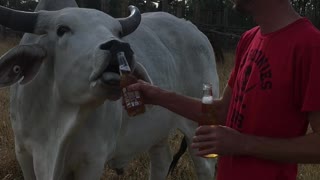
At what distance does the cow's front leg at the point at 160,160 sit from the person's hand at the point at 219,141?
3415 millimetres

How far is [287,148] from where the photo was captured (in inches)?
89.8

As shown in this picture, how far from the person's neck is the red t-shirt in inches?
1.0

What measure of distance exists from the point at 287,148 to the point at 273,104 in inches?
7.6

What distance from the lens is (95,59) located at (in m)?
3.11

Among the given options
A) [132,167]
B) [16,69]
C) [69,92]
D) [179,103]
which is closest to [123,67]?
[179,103]

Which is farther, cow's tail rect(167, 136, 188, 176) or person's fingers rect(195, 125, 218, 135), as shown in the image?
cow's tail rect(167, 136, 188, 176)

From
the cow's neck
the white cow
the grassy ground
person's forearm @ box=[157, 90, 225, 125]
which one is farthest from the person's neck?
the grassy ground

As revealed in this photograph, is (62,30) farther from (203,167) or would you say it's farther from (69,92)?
(203,167)

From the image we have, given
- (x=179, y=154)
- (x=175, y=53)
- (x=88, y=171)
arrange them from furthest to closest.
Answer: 1. (x=179, y=154)
2. (x=175, y=53)
3. (x=88, y=171)

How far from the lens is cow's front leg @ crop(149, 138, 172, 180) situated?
226 inches

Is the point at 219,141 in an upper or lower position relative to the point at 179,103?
upper

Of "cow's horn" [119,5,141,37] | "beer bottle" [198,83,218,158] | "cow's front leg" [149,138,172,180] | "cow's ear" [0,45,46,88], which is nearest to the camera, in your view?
"beer bottle" [198,83,218,158]

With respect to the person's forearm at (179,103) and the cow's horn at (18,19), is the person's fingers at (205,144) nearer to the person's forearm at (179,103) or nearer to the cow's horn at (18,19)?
the person's forearm at (179,103)

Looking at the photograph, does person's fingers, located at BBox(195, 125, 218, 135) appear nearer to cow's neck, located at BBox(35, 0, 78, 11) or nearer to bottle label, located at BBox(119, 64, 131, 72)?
bottle label, located at BBox(119, 64, 131, 72)
